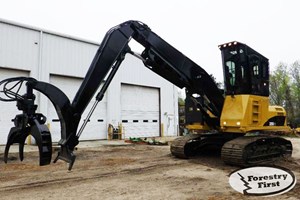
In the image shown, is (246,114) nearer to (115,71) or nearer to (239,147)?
(239,147)

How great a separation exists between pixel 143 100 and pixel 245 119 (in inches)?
590

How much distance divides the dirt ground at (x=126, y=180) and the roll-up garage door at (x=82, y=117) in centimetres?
837

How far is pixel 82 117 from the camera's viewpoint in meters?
18.8

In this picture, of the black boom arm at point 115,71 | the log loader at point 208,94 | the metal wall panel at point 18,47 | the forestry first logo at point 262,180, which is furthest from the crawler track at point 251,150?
the metal wall panel at point 18,47

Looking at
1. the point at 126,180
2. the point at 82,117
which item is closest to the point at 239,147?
the point at 126,180

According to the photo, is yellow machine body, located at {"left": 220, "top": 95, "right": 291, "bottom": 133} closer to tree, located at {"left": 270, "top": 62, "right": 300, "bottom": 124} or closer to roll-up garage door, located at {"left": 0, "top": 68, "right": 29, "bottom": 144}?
roll-up garage door, located at {"left": 0, "top": 68, "right": 29, "bottom": 144}

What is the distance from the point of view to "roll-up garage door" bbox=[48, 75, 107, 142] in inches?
699

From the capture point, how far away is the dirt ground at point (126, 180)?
5.52 m

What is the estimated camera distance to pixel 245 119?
26.6ft

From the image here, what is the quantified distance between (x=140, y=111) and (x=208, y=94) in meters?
14.1

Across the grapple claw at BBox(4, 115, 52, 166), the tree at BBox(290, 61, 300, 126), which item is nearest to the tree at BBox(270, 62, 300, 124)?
the tree at BBox(290, 61, 300, 126)

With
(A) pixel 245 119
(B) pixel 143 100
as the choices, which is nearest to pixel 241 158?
(A) pixel 245 119

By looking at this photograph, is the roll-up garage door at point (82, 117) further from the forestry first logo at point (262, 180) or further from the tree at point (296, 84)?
the tree at point (296, 84)

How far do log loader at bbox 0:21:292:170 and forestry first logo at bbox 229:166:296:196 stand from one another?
437 mm
